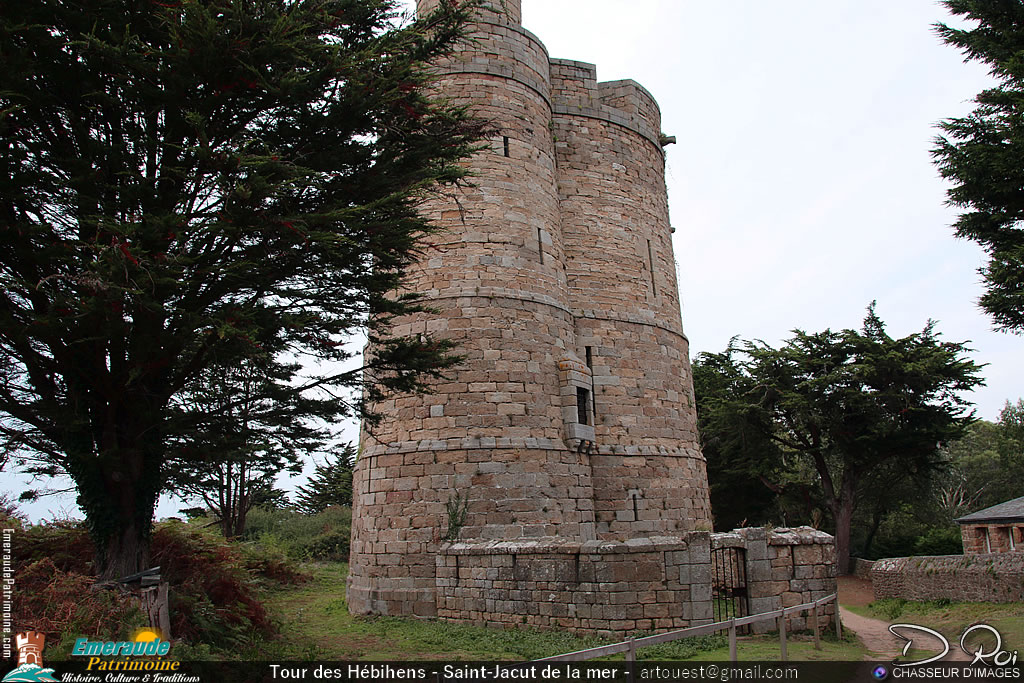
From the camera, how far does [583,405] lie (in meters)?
13.5

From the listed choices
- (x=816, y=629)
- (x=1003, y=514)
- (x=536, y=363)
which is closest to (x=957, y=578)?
(x=816, y=629)

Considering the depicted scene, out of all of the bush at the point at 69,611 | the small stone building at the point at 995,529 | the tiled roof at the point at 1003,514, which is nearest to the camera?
the bush at the point at 69,611

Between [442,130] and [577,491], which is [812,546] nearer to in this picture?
[577,491]

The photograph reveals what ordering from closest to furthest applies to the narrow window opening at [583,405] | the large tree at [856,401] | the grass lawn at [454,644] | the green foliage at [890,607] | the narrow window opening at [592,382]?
the grass lawn at [454,644] < the green foliage at [890,607] < the narrow window opening at [583,405] < the narrow window opening at [592,382] < the large tree at [856,401]

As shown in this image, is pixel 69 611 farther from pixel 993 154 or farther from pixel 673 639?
pixel 993 154

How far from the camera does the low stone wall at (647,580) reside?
28.4 ft

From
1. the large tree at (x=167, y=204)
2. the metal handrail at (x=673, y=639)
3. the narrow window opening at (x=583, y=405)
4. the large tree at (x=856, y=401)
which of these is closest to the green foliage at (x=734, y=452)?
the large tree at (x=856, y=401)

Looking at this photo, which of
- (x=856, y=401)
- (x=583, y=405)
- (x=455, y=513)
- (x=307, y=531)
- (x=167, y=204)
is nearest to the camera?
(x=167, y=204)

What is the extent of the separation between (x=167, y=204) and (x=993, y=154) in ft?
42.9

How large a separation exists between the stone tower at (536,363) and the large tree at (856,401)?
330 inches

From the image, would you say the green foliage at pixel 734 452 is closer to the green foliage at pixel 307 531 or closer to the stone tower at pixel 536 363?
the stone tower at pixel 536 363

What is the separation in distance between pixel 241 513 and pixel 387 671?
13.8 metres

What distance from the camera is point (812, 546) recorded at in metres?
9.34

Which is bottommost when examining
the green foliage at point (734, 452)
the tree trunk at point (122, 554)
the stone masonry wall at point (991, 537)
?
the stone masonry wall at point (991, 537)
